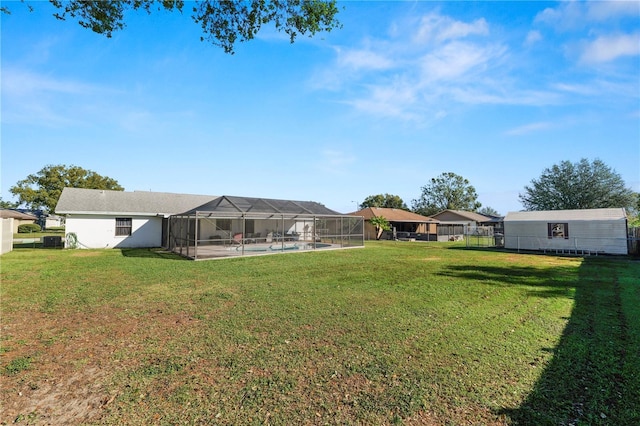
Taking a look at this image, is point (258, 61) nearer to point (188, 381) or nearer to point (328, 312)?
point (328, 312)

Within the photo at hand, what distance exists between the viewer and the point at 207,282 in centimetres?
895

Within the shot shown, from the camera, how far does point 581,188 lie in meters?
34.4

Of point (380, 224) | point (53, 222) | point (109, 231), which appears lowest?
point (109, 231)

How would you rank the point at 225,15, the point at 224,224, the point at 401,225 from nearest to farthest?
the point at 225,15, the point at 224,224, the point at 401,225

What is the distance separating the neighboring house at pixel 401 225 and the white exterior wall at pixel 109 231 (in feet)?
67.1

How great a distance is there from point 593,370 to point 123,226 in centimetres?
2246

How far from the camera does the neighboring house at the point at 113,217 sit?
722 inches

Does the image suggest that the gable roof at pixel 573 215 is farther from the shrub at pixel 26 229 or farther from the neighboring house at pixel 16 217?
Result: the shrub at pixel 26 229

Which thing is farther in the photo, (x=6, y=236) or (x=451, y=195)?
(x=451, y=195)

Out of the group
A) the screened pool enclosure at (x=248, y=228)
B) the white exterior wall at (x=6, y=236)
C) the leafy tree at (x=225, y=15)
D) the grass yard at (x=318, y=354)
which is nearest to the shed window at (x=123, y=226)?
the screened pool enclosure at (x=248, y=228)

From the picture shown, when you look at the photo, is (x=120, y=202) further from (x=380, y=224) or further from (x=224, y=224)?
(x=380, y=224)

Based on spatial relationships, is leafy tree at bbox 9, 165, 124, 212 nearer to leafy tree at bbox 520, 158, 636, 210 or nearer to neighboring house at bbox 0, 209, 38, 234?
neighboring house at bbox 0, 209, 38, 234

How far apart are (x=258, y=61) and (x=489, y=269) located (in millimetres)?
11613

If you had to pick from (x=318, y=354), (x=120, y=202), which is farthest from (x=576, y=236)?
(x=120, y=202)
